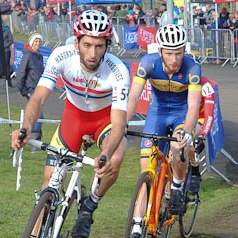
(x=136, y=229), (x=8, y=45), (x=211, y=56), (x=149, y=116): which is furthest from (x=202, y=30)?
(x=136, y=229)

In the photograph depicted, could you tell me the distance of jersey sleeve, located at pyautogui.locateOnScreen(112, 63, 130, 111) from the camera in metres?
6.46

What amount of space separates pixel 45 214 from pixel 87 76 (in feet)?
4.01

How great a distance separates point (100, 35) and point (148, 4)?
4558cm

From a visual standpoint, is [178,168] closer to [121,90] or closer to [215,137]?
[121,90]

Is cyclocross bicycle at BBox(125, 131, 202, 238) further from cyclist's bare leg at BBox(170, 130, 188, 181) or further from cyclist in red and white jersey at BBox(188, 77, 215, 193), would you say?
cyclist in red and white jersey at BBox(188, 77, 215, 193)

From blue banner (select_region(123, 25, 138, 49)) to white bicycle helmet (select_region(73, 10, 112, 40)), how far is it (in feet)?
85.2

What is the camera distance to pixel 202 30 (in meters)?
28.6

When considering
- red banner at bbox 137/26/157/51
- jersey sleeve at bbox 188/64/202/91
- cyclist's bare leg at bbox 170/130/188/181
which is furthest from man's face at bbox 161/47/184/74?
red banner at bbox 137/26/157/51

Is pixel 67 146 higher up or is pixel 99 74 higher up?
pixel 99 74

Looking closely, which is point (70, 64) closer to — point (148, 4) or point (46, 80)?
point (46, 80)

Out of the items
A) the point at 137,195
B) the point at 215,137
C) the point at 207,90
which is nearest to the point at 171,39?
the point at 137,195

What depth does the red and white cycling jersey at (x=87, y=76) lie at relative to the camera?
21.5 ft

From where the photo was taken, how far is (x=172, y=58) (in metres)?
7.95

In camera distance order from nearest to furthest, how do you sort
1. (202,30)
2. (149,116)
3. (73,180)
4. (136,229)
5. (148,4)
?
(73,180)
(136,229)
(149,116)
(202,30)
(148,4)
